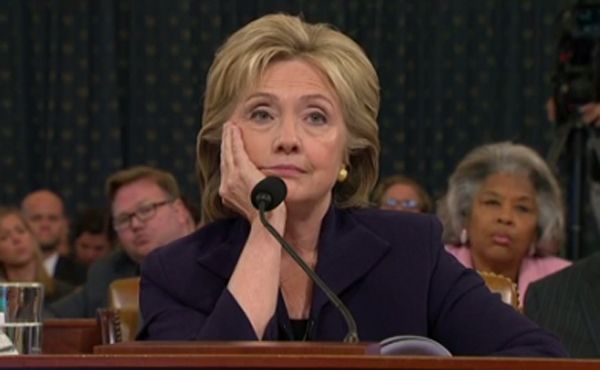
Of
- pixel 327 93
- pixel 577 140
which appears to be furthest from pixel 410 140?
pixel 327 93

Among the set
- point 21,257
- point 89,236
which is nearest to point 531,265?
point 21,257

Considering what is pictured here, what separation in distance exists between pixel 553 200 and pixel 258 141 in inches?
94.2

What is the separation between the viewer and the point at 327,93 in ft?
Result: 8.80

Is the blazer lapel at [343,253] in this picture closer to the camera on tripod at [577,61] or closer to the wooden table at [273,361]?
the wooden table at [273,361]

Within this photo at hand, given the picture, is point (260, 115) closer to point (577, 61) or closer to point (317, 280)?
point (317, 280)

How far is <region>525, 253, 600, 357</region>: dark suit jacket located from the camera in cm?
315

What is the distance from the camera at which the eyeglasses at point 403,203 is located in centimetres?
628

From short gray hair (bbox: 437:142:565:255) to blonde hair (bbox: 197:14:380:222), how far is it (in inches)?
A: 83.4

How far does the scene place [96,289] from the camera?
17.5ft

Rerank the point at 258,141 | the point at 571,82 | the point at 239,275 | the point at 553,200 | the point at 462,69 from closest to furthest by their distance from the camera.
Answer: the point at 239,275 → the point at 258,141 → the point at 553,200 → the point at 571,82 → the point at 462,69

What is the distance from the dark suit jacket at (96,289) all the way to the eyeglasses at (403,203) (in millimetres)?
1214

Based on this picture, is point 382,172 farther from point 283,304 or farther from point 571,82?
point 283,304

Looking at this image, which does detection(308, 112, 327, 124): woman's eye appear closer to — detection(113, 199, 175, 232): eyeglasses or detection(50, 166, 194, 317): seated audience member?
detection(50, 166, 194, 317): seated audience member

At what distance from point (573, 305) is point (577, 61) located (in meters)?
2.38
